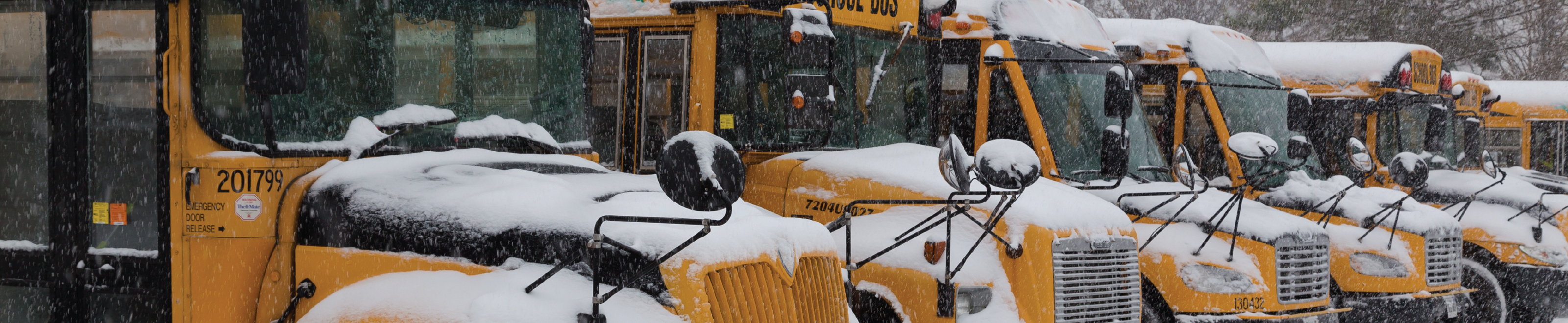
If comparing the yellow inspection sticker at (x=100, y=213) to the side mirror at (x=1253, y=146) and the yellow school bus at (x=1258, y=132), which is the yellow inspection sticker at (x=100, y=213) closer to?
the side mirror at (x=1253, y=146)

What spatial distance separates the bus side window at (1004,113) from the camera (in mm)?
7258

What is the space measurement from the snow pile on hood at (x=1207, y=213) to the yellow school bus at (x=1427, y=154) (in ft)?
7.75

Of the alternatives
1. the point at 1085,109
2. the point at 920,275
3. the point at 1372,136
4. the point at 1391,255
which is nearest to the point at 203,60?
the point at 920,275

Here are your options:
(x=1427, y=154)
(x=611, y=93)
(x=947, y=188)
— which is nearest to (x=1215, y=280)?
(x=947, y=188)

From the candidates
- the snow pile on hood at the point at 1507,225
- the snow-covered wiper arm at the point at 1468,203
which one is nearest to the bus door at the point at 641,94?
the snow-covered wiper arm at the point at 1468,203

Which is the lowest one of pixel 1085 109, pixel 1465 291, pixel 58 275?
pixel 1465 291

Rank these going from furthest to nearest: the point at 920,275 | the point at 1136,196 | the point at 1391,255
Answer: the point at 1391,255 < the point at 1136,196 < the point at 920,275

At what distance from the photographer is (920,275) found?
5.57 m

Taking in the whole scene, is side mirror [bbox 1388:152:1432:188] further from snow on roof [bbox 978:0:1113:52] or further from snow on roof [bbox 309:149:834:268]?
snow on roof [bbox 309:149:834:268]

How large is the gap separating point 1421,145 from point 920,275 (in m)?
8.00

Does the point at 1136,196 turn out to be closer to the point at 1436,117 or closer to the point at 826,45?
the point at 826,45

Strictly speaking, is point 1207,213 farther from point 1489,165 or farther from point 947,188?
point 1489,165

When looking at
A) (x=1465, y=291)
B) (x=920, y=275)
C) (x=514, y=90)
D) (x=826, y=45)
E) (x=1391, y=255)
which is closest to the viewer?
(x=514, y=90)

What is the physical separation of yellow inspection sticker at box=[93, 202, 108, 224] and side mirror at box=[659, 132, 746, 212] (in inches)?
80.4
